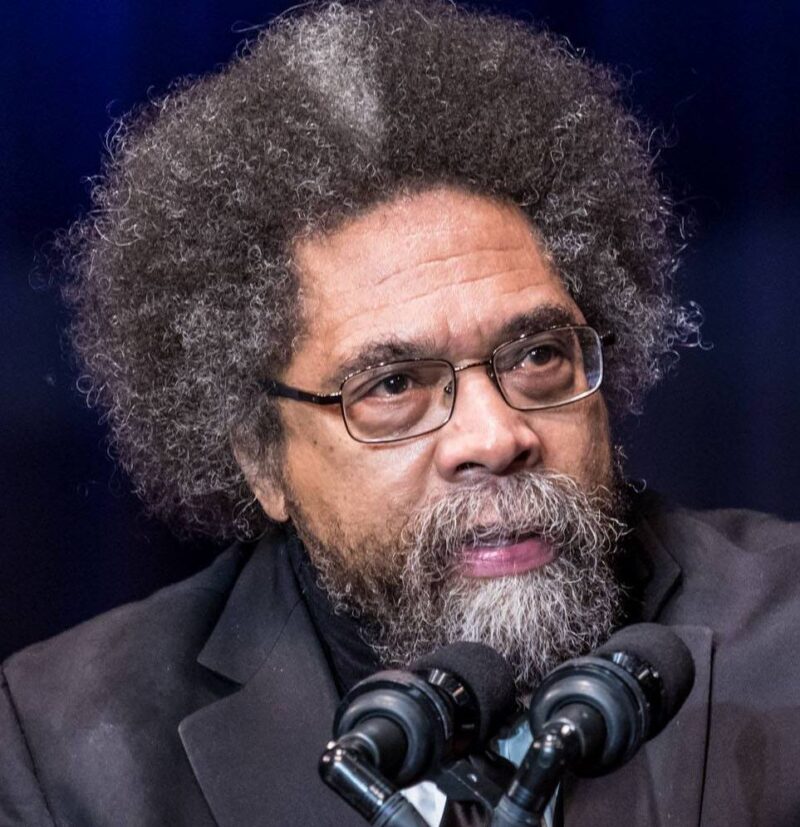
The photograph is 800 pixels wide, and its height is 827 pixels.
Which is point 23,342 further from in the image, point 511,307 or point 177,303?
point 511,307

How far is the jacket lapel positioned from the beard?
21cm

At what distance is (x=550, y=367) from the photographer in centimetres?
241

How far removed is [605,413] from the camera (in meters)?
2.53

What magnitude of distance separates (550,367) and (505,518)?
330 millimetres

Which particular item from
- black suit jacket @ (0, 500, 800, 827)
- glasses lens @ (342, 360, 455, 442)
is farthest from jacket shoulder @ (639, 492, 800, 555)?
glasses lens @ (342, 360, 455, 442)

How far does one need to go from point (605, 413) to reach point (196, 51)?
1.24 meters

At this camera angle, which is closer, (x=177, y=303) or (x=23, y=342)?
(x=177, y=303)

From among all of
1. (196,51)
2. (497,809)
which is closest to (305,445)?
(196,51)

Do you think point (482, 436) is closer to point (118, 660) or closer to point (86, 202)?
point (118, 660)

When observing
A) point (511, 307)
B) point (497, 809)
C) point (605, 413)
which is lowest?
point (497, 809)

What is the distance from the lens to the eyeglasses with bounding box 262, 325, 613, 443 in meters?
2.33

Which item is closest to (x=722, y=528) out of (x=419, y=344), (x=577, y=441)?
(x=577, y=441)

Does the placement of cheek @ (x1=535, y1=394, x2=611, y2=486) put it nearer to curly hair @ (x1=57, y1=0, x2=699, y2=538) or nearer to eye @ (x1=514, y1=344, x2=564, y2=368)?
eye @ (x1=514, y1=344, x2=564, y2=368)

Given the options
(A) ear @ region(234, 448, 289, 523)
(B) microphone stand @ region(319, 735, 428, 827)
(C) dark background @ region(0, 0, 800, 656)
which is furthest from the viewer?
(C) dark background @ region(0, 0, 800, 656)
